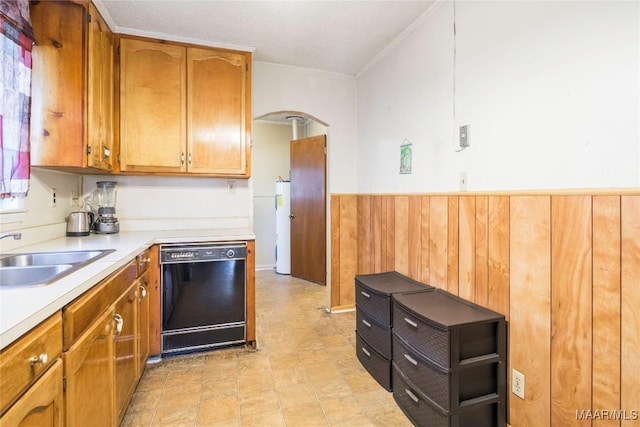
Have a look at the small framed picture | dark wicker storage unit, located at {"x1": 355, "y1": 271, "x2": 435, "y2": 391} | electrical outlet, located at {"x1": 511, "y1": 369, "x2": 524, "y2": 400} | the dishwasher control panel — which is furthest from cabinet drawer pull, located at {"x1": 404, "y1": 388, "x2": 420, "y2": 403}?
the small framed picture

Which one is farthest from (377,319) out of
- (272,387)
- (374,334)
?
(272,387)

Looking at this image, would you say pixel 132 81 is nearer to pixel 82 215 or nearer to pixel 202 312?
pixel 82 215

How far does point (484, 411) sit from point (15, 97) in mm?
2939

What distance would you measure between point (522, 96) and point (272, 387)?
7.18 feet

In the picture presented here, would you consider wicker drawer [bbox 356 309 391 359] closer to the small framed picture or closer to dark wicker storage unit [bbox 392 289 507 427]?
dark wicker storage unit [bbox 392 289 507 427]

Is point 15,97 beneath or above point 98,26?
beneath

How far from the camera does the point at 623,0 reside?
1.18 metres

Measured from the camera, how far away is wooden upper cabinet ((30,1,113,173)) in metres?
1.90

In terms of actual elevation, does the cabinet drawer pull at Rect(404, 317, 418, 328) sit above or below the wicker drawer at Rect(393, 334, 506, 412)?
above

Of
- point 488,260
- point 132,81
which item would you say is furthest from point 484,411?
point 132,81

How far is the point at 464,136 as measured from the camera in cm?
198

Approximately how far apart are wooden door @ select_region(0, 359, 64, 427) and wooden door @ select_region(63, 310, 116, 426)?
5 centimetres

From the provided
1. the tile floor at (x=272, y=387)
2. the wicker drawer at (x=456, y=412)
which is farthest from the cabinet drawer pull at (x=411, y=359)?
the tile floor at (x=272, y=387)

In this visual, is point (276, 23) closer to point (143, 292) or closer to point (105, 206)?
point (105, 206)
